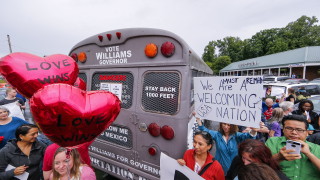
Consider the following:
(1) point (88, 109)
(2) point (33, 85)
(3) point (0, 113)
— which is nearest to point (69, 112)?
(1) point (88, 109)

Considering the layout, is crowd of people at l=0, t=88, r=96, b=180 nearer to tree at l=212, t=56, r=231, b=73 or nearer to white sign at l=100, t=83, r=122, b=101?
white sign at l=100, t=83, r=122, b=101

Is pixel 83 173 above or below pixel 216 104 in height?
below

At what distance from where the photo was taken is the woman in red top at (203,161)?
2043mm

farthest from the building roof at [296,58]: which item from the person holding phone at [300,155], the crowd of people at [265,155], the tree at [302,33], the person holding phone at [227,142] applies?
the person holding phone at [300,155]

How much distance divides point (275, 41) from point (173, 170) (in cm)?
5586

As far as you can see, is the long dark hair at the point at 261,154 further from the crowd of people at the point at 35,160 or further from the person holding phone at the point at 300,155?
the crowd of people at the point at 35,160

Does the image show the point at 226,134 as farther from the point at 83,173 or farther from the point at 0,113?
the point at 0,113

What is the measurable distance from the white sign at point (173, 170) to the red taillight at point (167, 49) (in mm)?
1323

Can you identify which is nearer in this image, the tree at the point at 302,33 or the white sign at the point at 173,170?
the white sign at the point at 173,170

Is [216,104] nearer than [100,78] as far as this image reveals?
Yes

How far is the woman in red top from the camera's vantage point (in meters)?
2.04

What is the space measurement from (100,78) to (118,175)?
69.1 inches

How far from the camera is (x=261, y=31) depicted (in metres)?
53.2

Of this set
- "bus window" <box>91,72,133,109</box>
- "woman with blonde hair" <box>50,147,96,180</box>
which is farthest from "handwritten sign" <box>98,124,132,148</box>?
"woman with blonde hair" <box>50,147,96,180</box>
